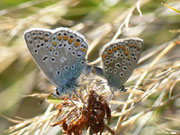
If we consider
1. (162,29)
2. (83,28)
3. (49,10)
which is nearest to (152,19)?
(162,29)

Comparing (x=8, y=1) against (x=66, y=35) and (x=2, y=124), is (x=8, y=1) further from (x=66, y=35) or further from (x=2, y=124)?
(x=66, y=35)

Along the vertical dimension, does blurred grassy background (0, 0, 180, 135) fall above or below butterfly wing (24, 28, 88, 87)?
below

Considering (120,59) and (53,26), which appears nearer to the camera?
(120,59)

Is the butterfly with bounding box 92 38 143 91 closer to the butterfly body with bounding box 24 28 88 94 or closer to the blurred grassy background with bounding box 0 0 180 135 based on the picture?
the butterfly body with bounding box 24 28 88 94

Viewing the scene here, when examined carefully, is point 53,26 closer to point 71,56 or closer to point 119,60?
point 71,56

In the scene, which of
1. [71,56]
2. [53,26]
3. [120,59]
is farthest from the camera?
[53,26]

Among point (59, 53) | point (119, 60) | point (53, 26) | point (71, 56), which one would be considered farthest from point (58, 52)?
point (53, 26)

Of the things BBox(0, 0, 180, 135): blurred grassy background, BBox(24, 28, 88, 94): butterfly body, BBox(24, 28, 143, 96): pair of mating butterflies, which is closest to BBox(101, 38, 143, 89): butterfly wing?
BBox(24, 28, 143, 96): pair of mating butterflies
